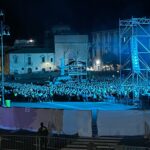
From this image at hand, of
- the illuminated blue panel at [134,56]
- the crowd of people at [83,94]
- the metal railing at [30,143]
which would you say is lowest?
the metal railing at [30,143]

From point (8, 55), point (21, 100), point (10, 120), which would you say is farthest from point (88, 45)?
point (10, 120)

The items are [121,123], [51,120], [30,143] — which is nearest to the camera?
[30,143]

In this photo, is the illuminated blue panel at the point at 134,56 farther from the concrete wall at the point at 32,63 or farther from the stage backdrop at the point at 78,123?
the concrete wall at the point at 32,63

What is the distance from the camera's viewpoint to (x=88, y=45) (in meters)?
94.8

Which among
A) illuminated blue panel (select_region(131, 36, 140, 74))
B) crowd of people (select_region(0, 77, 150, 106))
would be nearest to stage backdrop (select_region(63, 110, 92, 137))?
crowd of people (select_region(0, 77, 150, 106))

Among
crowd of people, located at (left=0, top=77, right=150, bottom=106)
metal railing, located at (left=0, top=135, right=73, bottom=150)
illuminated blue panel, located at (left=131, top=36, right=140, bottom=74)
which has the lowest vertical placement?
metal railing, located at (left=0, top=135, right=73, bottom=150)

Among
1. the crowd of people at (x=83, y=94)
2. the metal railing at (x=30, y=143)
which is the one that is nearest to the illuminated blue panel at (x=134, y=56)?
the crowd of people at (x=83, y=94)

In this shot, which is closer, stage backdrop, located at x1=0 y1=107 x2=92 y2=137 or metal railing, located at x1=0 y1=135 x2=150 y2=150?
metal railing, located at x1=0 y1=135 x2=150 y2=150

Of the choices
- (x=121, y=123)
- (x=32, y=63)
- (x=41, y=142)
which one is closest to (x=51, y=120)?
(x=121, y=123)

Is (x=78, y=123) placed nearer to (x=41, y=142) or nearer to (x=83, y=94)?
(x=41, y=142)

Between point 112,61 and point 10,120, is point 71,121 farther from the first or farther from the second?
point 112,61

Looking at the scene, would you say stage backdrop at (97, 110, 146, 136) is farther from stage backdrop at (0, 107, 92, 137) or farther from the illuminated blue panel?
the illuminated blue panel

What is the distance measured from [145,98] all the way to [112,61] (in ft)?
184

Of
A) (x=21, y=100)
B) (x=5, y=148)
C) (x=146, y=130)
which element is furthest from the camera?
(x=21, y=100)
